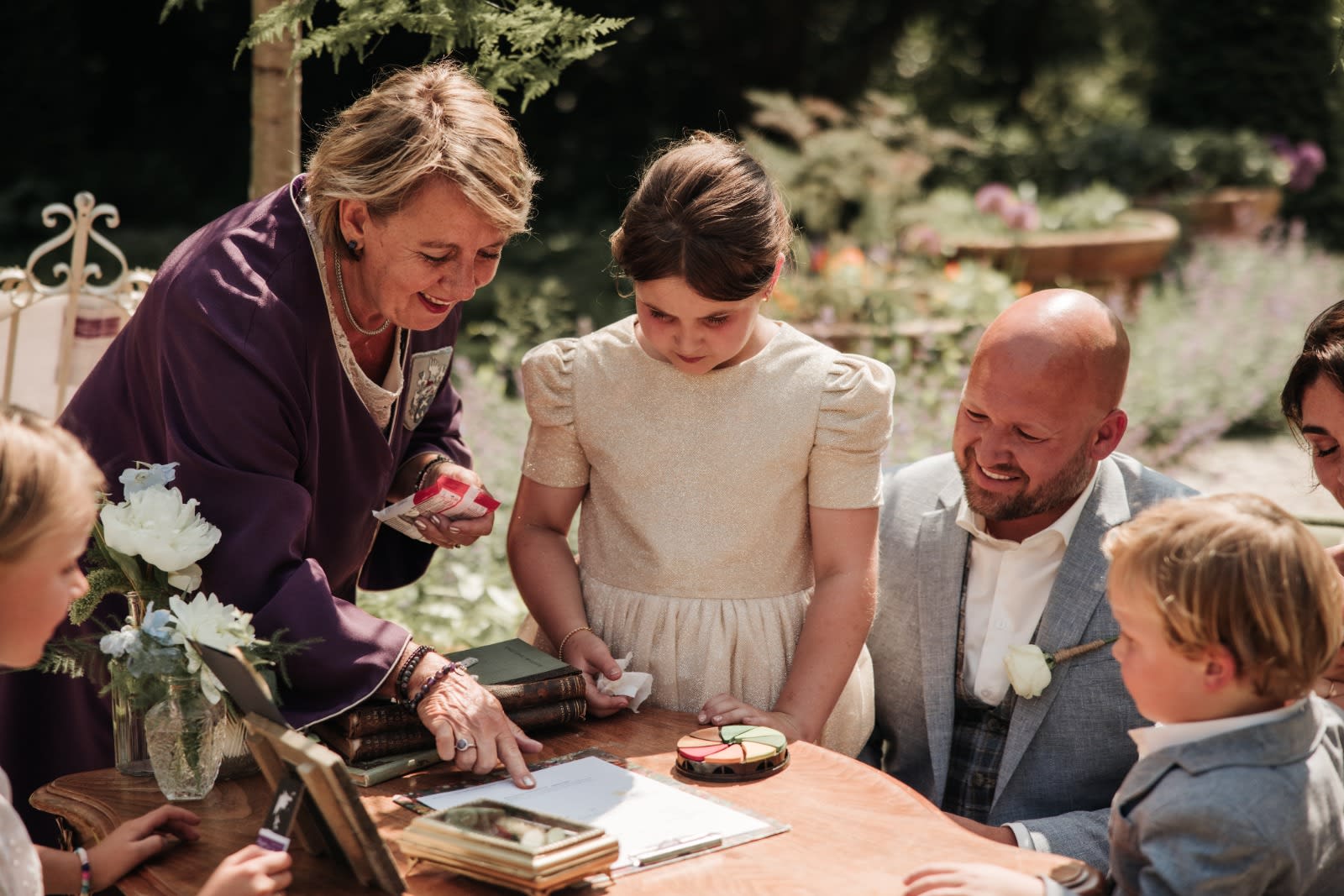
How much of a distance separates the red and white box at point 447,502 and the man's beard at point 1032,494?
100 centimetres

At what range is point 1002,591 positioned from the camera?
2879 mm

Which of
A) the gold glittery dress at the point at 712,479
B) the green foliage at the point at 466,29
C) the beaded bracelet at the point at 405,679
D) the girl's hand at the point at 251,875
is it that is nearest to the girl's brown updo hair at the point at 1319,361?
the gold glittery dress at the point at 712,479

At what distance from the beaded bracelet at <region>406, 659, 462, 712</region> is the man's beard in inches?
46.7

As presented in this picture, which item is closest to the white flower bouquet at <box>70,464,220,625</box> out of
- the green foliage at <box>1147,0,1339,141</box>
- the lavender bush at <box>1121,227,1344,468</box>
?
the lavender bush at <box>1121,227,1344,468</box>

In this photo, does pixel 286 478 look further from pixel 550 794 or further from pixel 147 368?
pixel 550 794

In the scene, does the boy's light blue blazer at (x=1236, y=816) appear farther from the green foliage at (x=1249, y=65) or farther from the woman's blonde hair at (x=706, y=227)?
the green foliage at (x=1249, y=65)

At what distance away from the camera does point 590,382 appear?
9.10ft

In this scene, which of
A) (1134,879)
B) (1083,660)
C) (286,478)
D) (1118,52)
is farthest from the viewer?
(1118,52)

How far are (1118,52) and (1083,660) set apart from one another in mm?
17654

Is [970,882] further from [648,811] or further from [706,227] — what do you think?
[706,227]

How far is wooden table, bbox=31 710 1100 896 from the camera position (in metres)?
1.92

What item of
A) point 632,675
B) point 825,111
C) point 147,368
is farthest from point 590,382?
point 825,111

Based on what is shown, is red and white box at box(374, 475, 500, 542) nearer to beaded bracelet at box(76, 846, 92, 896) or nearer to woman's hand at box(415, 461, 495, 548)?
woman's hand at box(415, 461, 495, 548)

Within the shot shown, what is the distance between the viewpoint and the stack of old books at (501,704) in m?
2.25
